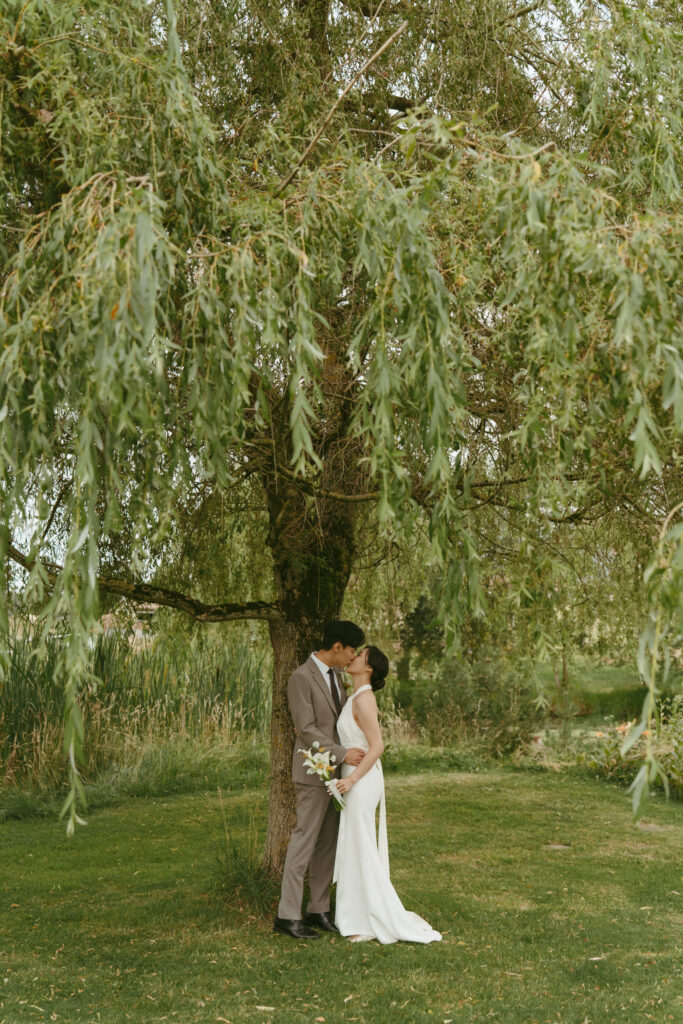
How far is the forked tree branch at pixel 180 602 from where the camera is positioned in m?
5.56

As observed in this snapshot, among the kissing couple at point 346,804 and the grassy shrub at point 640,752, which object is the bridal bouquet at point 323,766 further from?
the grassy shrub at point 640,752

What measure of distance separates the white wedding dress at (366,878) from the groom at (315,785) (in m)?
0.15

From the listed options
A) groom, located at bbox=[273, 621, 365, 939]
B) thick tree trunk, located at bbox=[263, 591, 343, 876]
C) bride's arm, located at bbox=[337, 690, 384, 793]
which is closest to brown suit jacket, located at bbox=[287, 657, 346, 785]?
groom, located at bbox=[273, 621, 365, 939]

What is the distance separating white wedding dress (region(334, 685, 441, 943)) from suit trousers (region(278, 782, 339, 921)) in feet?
0.53

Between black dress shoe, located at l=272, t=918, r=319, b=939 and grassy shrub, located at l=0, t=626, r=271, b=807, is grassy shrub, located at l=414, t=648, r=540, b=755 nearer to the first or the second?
grassy shrub, located at l=0, t=626, r=271, b=807

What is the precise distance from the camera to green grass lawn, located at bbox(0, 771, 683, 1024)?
4809mm

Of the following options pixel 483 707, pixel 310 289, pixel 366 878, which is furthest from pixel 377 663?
pixel 483 707

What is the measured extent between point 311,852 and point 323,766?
22.8 inches

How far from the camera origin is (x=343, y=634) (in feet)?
18.9

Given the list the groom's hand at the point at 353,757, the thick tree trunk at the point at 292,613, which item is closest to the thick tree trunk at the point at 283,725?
the thick tree trunk at the point at 292,613

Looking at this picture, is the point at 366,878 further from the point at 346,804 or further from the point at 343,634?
the point at 343,634

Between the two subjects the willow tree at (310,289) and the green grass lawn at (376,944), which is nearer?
the willow tree at (310,289)

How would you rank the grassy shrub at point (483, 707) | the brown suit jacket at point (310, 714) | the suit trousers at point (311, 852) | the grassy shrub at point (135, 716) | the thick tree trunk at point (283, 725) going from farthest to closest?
the grassy shrub at point (483, 707)
the grassy shrub at point (135, 716)
the thick tree trunk at point (283, 725)
the brown suit jacket at point (310, 714)
the suit trousers at point (311, 852)

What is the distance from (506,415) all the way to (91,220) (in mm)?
3025
